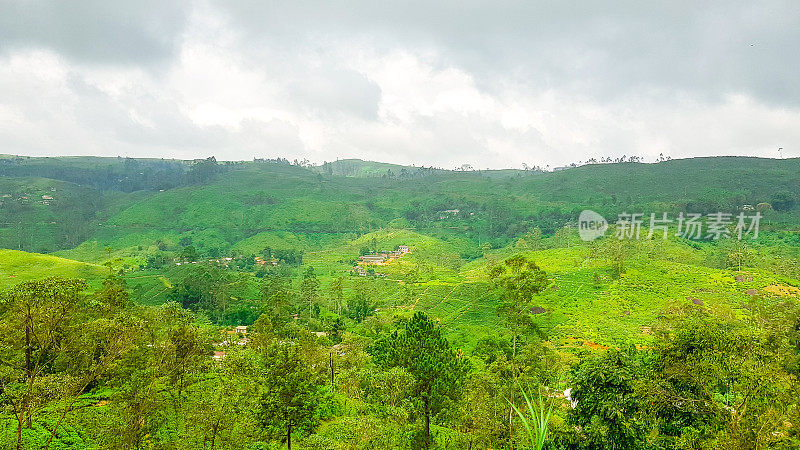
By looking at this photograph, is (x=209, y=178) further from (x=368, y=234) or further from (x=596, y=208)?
(x=596, y=208)

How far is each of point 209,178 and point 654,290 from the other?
188865 millimetres

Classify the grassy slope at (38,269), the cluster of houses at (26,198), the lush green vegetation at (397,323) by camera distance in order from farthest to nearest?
the cluster of houses at (26,198), the grassy slope at (38,269), the lush green vegetation at (397,323)

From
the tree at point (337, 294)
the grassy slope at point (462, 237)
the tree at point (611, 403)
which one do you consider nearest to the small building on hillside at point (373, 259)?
the grassy slope at point (462, 237)

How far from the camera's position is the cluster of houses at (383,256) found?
104 m

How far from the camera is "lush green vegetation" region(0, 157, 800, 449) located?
1418cm

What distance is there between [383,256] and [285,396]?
295ft

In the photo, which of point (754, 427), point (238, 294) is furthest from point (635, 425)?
point (238, 294)

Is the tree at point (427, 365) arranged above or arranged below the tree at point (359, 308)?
above

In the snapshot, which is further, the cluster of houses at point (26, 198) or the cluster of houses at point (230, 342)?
the cluster of houses at point (26, 198)

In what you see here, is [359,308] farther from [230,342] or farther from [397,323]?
[397,323]

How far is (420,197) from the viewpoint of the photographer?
178 m

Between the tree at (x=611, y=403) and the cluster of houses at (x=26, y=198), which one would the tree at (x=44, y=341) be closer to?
the tree at (x=611, y=403)

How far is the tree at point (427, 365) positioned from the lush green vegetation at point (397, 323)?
0.40 ft

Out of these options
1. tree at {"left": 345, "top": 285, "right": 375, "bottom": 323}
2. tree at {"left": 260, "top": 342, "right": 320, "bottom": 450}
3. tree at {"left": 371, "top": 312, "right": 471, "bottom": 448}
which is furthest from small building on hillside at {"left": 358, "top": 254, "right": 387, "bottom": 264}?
tree at {"left": 260, "top": 342, "right": 320, "bottom": 450}
